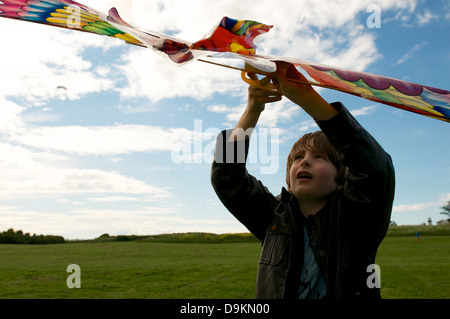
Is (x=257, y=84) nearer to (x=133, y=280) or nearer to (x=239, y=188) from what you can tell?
(x=239, y=188)

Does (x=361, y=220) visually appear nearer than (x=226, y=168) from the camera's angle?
Yes

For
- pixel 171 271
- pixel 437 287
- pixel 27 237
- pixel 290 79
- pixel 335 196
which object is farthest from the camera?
pixel 27 237

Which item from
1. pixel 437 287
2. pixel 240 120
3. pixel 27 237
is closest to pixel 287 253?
pixel 240 120

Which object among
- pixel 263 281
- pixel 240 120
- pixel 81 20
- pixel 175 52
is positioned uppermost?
pixel 81 20

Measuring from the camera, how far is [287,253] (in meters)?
2.19

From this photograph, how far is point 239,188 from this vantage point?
7.83 ft

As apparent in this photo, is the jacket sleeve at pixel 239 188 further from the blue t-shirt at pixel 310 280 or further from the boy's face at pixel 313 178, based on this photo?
the blue t-shirt at pixel 310 280

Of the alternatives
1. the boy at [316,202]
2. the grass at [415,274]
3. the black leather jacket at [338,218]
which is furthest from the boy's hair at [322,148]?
the grass at [415,274]

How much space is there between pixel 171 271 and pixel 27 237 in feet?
69.7

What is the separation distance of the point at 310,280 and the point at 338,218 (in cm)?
37

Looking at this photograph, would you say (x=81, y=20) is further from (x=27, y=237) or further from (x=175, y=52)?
(x=27, y=237)

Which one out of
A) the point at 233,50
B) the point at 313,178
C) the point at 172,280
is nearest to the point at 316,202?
the point at 313,178

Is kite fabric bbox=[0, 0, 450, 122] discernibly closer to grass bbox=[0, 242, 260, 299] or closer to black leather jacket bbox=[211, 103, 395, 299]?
black leather jacket bbox=[211, 103, 395, 299]

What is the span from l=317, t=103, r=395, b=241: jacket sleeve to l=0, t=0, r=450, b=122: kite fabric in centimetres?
18
